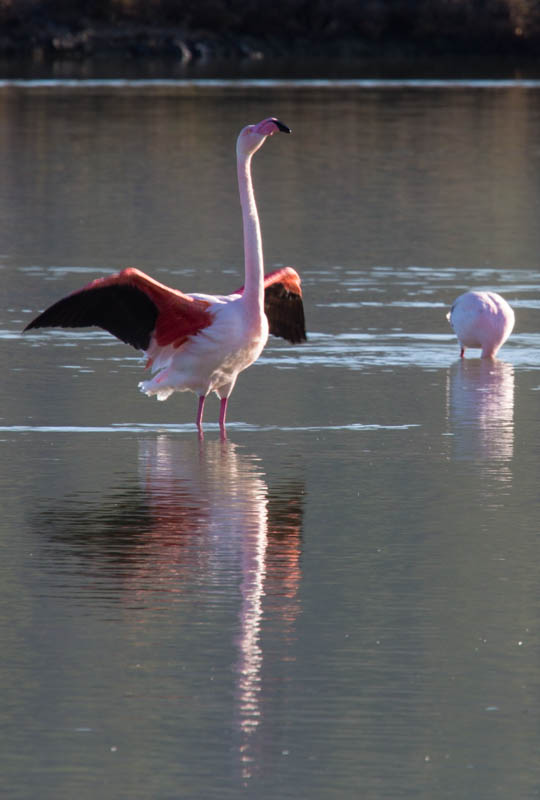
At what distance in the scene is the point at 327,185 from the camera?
1002 inches

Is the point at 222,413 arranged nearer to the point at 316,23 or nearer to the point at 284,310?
the point at 284,310

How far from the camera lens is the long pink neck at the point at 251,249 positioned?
32.9 feet

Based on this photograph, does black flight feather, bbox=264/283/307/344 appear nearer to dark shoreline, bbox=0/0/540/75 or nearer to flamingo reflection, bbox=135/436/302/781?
flamingo reflection, bbox=135/436/302/781

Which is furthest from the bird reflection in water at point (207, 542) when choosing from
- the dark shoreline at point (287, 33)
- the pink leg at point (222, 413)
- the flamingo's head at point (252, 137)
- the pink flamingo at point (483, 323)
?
the dark shoreline at point (287, 33)

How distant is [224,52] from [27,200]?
48.0 meters

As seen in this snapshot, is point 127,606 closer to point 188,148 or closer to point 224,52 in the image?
point 188,148

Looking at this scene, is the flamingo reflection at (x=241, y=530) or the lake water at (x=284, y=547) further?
the flamingo reflection at (x=241, y=530)

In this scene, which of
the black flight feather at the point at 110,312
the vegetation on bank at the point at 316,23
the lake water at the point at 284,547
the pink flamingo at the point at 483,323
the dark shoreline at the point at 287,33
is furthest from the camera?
the vegetation on bank at the point at 316,23

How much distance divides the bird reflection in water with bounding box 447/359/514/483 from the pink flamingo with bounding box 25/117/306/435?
3.93 feet

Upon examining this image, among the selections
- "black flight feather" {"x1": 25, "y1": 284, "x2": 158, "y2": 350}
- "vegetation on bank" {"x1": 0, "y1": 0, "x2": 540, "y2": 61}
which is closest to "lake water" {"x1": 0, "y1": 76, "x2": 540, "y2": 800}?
"black flight feather" {"x1": 25, "y1": 284, "x2": 158, "y2": 350}

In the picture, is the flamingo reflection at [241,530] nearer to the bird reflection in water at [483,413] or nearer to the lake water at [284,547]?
the lake water at [284,547]

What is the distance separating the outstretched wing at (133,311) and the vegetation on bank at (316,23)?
61.1 m

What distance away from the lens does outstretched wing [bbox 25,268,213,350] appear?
1006 cm

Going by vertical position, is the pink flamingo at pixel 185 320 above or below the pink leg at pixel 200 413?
above
